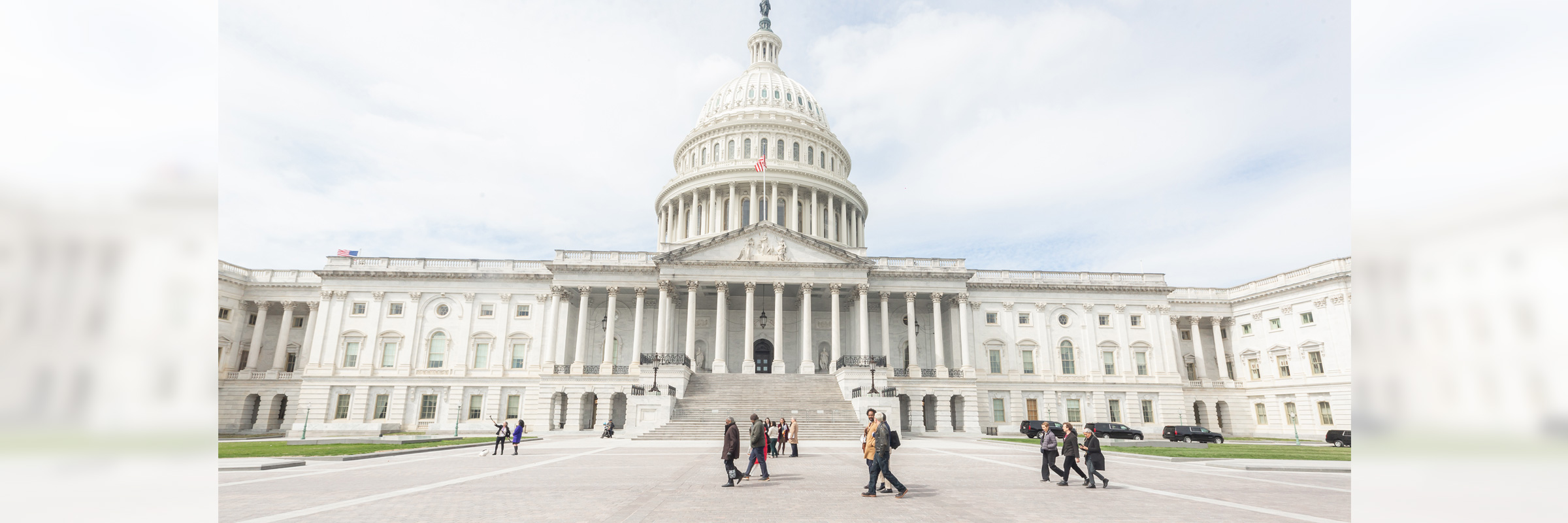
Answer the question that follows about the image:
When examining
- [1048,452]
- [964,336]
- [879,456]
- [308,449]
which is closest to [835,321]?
[964,336]

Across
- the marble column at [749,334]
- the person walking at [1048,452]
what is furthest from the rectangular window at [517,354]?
the person walking at [1048,452]

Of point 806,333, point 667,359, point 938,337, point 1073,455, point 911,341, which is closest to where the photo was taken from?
point 1073,455

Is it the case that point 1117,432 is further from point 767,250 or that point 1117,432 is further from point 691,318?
point 691,318

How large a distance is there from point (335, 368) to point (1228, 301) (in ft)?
225

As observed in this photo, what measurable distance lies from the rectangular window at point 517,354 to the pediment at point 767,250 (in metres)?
12.3

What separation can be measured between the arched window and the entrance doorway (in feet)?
75.1

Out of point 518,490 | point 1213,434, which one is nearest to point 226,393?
point 518,490

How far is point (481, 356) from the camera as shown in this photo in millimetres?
48125

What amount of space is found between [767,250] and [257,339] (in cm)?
3939

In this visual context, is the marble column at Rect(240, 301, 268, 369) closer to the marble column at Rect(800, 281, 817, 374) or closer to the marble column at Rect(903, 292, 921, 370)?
the marble column at Rect(800, 281, 817, 374)

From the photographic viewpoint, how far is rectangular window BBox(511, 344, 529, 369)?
47938 millimetres

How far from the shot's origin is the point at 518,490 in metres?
11.6

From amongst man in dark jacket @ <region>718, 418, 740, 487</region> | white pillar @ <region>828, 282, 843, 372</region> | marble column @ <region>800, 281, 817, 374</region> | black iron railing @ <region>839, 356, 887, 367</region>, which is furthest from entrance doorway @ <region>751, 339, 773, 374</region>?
man in dark jacket @ <region>718, 418, 740, 487</region>
